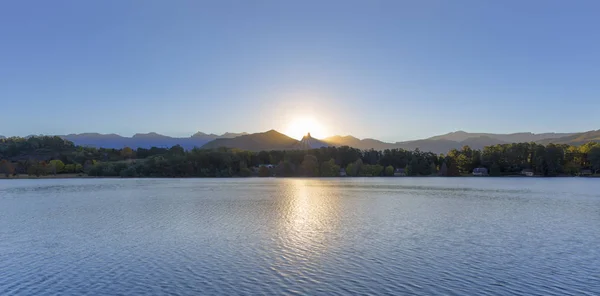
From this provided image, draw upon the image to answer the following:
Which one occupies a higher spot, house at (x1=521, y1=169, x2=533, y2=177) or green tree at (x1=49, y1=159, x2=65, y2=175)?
green tree at (x1=49, y1=159, x2=65, y2=175)

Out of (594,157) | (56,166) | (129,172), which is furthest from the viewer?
(56,166)

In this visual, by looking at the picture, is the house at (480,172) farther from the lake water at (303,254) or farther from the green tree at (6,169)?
the green tree at (6,169)

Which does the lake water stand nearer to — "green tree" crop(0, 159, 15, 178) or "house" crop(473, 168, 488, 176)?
"house" crop(473, 168, 488, 176)

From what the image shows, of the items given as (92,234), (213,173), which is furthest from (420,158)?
(92,234)

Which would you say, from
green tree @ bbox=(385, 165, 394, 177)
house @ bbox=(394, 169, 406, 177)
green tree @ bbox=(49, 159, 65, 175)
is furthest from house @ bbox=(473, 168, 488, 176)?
green tree @ bbox=(49, 159, 65, 175)

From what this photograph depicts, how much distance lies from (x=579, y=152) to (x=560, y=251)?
184703 millimetres

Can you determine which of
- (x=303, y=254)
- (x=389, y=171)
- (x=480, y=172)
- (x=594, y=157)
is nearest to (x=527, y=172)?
(x=480, y=172)

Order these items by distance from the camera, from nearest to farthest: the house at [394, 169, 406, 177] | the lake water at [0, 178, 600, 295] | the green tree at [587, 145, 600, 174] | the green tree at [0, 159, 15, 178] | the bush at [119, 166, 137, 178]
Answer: the lake water at [0, 178, 600, 295] → the green tree at [587, 145, 600, 174] → the bush at [119, 166, 137, 178] → the green tree at [0, 159, 15, 178] → the house at [394, 169, 406, 177]

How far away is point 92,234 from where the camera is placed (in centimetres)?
3250

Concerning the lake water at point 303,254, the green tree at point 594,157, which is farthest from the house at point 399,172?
the lake water at point 303,254

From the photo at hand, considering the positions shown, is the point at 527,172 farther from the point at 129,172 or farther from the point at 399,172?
the point at 129,172

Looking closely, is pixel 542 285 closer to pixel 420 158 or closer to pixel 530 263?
pixel 530 263

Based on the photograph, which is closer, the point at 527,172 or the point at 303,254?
the point at 303,254

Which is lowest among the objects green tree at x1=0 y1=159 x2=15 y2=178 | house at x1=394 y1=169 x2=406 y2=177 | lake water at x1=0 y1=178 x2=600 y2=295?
lake water at x1=0 y1=178 x2=600 y2=295
